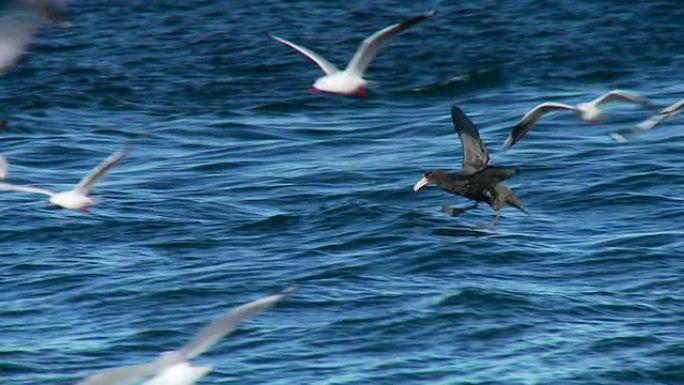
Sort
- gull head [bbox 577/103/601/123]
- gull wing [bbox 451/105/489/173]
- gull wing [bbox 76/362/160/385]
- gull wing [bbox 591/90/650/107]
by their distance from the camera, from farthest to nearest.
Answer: gull wing [bbox 451/105/489/173]
gull head [bbox 577/103/601/123]
gull wing [bbox 591/90/650/107]
gull wing [bbox 76/362/160/385]

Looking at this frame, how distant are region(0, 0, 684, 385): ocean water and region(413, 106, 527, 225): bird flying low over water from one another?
1.40 feet

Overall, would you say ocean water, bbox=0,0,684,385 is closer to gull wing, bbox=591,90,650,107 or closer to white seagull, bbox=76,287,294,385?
gull wing, bbox=591,90,650,107

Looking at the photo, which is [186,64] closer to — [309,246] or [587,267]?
[309,246]

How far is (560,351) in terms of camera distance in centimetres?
1262

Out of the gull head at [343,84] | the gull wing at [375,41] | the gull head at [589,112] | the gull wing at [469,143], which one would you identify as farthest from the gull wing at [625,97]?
the gull wing at [469,143]

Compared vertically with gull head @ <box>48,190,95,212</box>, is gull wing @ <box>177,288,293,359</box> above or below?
above

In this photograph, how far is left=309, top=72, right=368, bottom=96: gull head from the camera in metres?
14.7

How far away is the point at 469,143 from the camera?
16.4m

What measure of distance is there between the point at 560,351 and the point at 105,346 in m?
3.76

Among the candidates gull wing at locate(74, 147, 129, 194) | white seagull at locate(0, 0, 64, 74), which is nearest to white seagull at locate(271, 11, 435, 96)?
gull wing at locate(74, 147, 129, 194)

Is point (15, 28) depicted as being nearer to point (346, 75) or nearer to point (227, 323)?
point (227, 323)

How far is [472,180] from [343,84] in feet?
6.33

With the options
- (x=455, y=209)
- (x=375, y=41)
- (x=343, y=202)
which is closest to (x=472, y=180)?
(x=455, y=209)

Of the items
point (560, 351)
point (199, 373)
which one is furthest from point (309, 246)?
point (199, 373)
